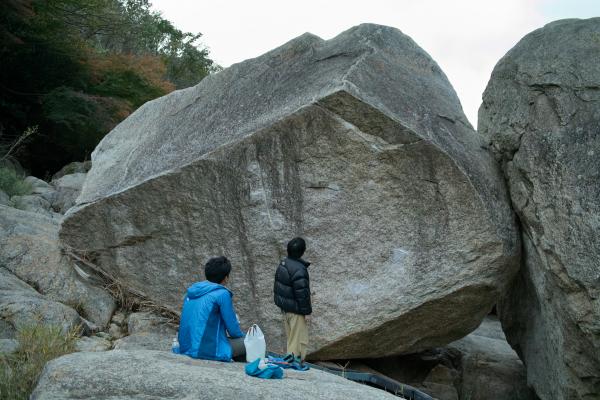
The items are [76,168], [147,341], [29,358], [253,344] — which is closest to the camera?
[29,358]

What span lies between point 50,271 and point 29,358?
141 inches

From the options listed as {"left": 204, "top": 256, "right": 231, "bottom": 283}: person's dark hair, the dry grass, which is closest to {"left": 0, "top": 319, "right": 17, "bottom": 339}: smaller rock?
the dry grass

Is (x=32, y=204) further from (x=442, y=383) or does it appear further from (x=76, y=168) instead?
(x=442, y=383)

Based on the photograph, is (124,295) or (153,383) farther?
(124,295)

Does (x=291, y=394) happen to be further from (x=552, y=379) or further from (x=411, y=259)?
(x=552, y=379)

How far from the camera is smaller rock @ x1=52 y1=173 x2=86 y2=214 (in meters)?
14.7

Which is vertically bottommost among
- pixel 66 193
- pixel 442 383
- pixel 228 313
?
pixel 442 383

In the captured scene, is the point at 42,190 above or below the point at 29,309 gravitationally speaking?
above

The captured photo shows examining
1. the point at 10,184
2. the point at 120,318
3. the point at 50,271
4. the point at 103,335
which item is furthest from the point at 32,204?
the point at 103,335

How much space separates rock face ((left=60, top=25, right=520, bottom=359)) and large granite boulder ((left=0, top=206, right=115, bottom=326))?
32cm

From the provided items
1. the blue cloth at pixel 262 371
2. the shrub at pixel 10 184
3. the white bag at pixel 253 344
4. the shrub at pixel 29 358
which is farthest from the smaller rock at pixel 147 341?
the shrub at pixel 10 184

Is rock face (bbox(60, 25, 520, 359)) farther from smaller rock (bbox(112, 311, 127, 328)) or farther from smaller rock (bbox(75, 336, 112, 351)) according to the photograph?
smaller rock (bbox(75, 336, 112, 351))

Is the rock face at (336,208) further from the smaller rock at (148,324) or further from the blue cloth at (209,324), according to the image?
the blue cloth at (209,324)

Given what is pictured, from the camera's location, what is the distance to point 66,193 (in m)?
15.1
